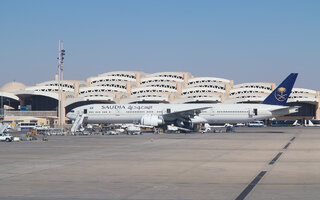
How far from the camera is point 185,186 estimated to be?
17.8 metres

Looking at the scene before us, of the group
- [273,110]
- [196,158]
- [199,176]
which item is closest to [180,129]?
[273,110]

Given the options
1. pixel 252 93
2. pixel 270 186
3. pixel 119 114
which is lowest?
pixel 270 186

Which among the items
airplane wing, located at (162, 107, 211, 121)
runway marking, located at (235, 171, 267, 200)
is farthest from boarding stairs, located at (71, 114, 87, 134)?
runway marking, located at (235, 171, 267, 200)

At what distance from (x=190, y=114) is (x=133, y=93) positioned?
67.9m

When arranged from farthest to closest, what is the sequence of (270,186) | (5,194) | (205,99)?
(205,99) < (270,186) < (5,194)

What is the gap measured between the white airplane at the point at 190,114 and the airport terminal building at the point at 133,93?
3697cm

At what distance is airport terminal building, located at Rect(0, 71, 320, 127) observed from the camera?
398ft

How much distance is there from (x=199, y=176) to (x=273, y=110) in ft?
185

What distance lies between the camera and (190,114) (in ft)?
242

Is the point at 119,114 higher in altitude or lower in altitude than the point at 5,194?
higher

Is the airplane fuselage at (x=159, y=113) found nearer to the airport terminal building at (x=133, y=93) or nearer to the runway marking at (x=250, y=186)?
the airport terminal building at (x=133, y=93)

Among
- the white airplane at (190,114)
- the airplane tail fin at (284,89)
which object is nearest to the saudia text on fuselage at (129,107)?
the white airplane at (190,114)

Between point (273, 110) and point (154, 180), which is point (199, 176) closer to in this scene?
point (154, 180)

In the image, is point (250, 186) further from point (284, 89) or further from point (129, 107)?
point (129, 107)
